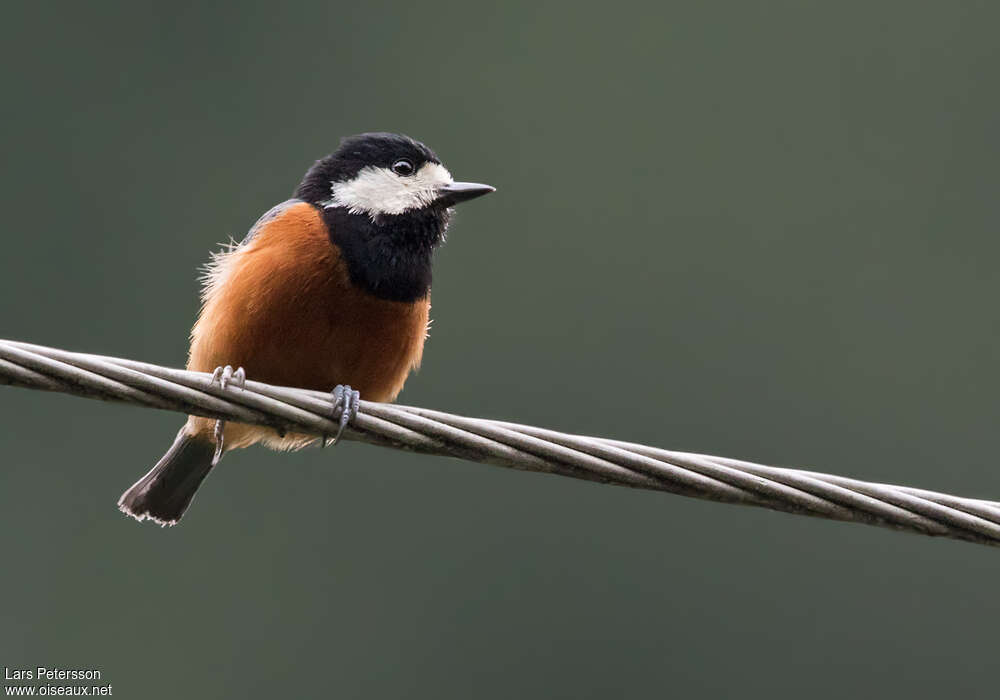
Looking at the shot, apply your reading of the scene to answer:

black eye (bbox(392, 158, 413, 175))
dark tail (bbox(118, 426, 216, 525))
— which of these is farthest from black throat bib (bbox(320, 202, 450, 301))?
dark tail (bbox(118, 426, 216, 525))

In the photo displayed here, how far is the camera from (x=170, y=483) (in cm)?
514

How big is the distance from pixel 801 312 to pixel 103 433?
22.5ft

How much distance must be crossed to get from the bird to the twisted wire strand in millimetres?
1185

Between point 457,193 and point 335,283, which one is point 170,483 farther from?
point 457,193

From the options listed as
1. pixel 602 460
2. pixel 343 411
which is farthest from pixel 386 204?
pixel 602 460

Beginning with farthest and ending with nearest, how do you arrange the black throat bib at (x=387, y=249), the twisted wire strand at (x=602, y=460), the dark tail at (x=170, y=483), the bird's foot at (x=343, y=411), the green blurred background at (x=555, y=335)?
the green blurred background at (x=555, y=335), the dark tail at (x=170, y=483), the black throat bib at (x=387, y=249), the bird's foot at (x=343, y=411), the twisted wire strand at (x=602, y=460)

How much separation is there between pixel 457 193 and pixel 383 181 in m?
0.29

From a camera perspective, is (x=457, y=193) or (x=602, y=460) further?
(x=457, y=193)

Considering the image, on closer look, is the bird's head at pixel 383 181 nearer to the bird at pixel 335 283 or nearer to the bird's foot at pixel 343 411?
the bird at pixel 335 283

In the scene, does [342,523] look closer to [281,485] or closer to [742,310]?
[281,485]

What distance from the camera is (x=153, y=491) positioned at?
16.8 feet

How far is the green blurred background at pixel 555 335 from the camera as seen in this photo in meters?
10.2

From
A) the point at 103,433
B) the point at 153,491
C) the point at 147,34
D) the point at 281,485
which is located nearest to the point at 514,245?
the point at 281,485

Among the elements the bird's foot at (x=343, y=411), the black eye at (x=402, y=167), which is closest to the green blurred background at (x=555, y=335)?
the black eye at (x=402, y=167)
